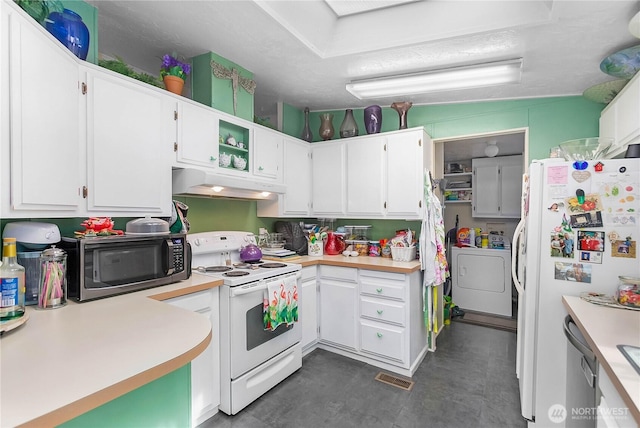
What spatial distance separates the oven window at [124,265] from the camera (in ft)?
5.18

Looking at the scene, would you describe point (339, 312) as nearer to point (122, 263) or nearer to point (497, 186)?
point (122, 263)

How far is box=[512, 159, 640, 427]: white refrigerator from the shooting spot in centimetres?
167

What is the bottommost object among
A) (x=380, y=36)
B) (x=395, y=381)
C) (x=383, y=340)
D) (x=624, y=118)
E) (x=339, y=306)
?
(x=395, y=381)

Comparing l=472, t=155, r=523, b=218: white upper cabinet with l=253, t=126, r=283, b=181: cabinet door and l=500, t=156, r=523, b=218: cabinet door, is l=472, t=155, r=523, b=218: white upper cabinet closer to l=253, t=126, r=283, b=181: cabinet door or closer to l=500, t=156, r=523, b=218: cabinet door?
l=500, t=156, r=523, b=218: cabinet door

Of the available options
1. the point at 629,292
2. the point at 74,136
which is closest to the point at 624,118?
the point at 629,292

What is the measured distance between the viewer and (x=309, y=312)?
2879 mm

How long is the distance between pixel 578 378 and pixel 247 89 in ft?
10.2

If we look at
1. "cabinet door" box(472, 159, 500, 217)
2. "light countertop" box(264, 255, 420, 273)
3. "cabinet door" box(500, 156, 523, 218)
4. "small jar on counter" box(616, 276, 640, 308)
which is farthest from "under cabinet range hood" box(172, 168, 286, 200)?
"cabinet door" box(500, 156, 523, 218)

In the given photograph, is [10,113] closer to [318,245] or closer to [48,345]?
[48,345]

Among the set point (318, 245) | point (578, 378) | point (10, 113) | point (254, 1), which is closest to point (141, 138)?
point (10, 113)

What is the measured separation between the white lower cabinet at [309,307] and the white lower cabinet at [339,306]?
3.1 inches

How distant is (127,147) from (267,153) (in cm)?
125

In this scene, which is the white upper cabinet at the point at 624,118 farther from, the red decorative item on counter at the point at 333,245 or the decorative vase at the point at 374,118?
the red decorative item on counter at the point at 333,245

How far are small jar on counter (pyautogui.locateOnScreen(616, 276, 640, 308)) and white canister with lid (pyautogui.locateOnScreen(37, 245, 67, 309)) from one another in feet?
9.12
